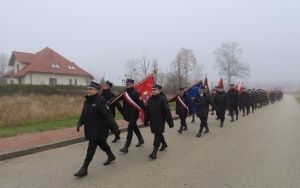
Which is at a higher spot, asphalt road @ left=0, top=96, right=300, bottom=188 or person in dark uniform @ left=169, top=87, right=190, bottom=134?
person in dark uniform @ left=169, top=87, right=190, bottom=134

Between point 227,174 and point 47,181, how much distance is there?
3.38 metres

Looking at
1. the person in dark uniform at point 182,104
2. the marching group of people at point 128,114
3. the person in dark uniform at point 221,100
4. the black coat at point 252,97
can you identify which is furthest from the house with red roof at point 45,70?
the marching group of people at point 128,114

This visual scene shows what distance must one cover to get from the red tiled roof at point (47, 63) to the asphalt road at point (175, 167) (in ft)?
145

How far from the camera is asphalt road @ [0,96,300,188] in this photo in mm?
6352

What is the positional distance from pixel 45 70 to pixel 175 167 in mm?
47894

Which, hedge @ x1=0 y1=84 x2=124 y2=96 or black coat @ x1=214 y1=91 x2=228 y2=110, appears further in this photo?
hedge @ x1=0 y1=84 x2=124 y2=96

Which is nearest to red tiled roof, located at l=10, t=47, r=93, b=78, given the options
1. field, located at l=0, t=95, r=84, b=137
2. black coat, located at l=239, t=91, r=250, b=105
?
field, located at l=0, t=95, r=84, b=137

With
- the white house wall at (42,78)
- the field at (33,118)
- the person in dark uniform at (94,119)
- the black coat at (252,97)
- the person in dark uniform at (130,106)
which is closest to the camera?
the person in dark uniform at (94,119)

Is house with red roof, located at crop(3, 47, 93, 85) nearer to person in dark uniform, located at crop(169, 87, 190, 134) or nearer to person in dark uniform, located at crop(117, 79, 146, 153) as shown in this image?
person in dark uniform, located at crop(169, 87, 190, 134)

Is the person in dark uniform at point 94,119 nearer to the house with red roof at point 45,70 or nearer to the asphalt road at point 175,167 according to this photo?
the asphalt road at point 175,167

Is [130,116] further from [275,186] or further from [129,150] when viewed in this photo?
[275,186]

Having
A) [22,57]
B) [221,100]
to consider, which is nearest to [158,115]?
[221,100]

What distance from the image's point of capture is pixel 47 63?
54.0 m

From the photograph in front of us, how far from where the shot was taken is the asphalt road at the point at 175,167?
20.8 feet
